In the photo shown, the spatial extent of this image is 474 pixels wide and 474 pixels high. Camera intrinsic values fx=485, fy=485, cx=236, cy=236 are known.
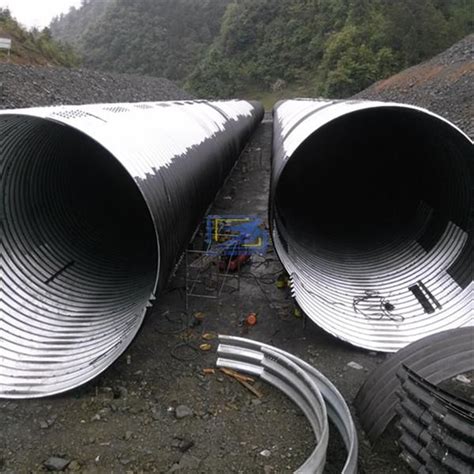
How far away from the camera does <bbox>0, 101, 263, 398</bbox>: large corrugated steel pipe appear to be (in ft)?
18.2

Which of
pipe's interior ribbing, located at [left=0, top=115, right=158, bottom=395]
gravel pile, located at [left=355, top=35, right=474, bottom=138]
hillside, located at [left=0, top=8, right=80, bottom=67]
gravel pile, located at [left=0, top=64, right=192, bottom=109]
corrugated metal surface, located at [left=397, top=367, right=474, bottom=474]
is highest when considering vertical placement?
hillside, located at [left=0, top=8, right=80, bottom=67]

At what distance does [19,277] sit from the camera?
20.6 ft

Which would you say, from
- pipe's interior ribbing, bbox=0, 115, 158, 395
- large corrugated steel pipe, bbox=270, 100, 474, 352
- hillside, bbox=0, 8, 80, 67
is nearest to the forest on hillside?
hillside, bbox=0, 8, 80, 67

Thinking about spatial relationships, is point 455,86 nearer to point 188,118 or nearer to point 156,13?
point 188,118

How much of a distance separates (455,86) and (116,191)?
20.0 meters

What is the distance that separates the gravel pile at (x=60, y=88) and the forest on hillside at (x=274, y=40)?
19369 mm

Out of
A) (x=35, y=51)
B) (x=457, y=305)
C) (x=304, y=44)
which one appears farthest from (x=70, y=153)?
(x=304, y=44)

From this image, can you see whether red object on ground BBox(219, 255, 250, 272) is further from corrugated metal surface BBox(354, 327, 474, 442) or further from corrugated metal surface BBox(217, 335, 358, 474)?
corrugated metal surface BBox(354, 327, 474, 442)

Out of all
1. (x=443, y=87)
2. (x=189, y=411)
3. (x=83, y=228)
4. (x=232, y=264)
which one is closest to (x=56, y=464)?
(x=189, y=411)

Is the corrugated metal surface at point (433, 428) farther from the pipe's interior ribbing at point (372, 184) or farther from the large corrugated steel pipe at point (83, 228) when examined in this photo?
the pipe's interior ribbing at point (372, 184)

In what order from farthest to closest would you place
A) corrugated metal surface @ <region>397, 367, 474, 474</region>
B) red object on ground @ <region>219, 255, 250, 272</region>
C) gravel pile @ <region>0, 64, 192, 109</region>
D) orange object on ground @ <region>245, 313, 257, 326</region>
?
gravel pile @ <region>0, 64, 192, 109</region> → red object on ground @ <region>219, 255, 250, 272</region> → orange object on ground @ <region>245, 313, 257, 326</region> → corrugated metal surface @ <region>397, 367, 474, 474</region>

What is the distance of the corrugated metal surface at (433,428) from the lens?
12.6ft

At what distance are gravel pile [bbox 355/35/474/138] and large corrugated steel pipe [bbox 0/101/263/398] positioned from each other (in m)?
11.9

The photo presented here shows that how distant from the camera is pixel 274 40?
64375 millimetres
